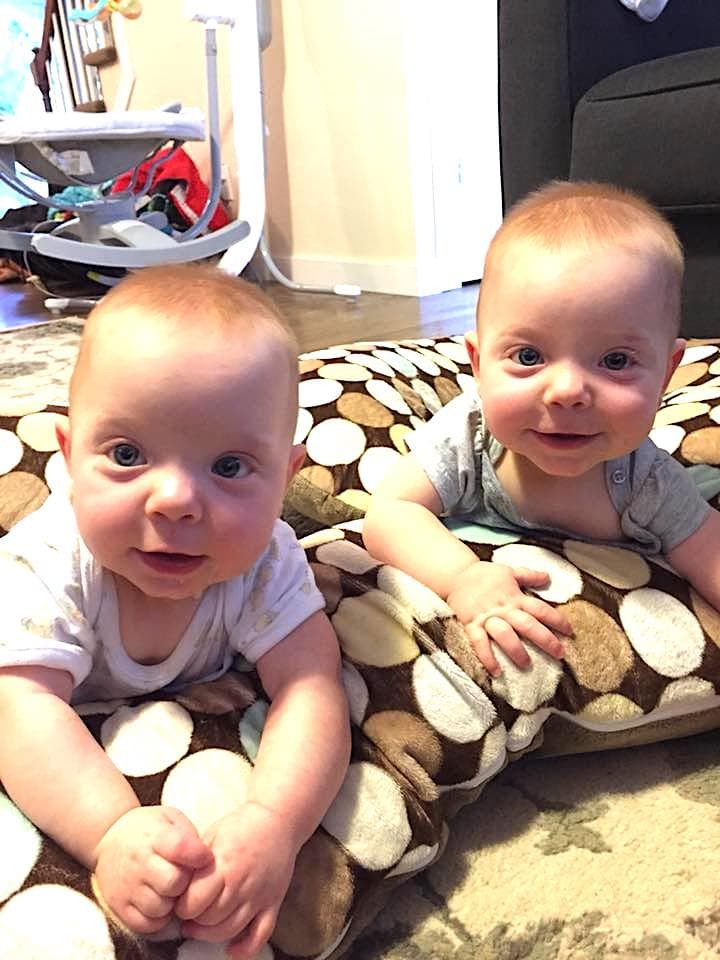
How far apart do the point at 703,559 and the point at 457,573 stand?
192mm

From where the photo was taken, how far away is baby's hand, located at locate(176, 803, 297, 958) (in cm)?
46

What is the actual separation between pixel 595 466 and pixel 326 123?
82.8 inches

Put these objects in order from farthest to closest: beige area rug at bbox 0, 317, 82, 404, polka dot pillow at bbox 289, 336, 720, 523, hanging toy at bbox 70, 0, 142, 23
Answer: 1. hanging toy at bbox 70, 0, 142, 23
2. beige area rug at bbox 0, 317, 82, 404
3. polka dot pillow at bbox 289, 336, 720, 523

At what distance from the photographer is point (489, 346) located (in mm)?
719

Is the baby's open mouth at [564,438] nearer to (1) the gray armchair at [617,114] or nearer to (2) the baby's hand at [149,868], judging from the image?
(2) the baby's hand at [149,868]

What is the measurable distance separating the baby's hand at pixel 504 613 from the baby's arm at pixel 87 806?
25 cm

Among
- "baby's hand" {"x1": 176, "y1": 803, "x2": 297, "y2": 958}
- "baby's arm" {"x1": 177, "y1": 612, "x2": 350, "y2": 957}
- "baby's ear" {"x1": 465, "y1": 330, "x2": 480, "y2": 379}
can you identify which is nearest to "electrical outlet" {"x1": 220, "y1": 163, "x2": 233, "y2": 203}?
"baby's ear" {"x1": 465, "y1": 330, "x2": 480, "y2": 379}

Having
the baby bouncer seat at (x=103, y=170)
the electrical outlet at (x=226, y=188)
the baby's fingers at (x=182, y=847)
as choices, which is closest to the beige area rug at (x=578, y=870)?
the baby's fingers at (x=182, y=847)

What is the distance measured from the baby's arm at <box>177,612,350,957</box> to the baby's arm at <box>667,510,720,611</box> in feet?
0.98

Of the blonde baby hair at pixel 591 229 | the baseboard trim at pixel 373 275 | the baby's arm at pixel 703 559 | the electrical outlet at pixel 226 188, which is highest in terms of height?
the blonde baby hair at pixel 591 229

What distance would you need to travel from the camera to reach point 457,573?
2.29 feet

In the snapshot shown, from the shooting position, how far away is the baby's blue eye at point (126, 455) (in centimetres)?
52

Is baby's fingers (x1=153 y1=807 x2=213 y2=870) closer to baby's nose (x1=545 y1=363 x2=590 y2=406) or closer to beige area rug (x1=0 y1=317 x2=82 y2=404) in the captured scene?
baby's nose (x1=545 y1=363 x2=590 y2=406)

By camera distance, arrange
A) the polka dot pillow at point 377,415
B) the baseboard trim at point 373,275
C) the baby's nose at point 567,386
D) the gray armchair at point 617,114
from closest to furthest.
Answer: the baby's nose at point 567,386 → the polka dot pillow at point 377,415 → the gray armchair at point 617,114 → the baseboard trim at point 373,275
